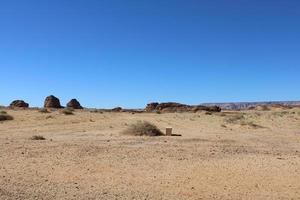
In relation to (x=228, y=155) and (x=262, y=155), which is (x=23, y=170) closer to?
(x=228, y=155)

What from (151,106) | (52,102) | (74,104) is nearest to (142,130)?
(52,102)

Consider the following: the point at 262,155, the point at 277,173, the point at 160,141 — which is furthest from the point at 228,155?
the point at 160,141

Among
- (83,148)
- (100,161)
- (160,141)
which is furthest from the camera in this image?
(160,141)

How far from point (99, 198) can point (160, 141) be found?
12.0 metres

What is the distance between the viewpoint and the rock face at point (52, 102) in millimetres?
77562

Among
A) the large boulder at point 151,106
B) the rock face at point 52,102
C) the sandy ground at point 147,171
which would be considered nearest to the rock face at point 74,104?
the rock face at point 52,102

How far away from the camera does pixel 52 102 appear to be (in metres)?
78.2

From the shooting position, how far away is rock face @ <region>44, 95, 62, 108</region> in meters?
77.6

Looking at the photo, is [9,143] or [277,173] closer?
[277,173]

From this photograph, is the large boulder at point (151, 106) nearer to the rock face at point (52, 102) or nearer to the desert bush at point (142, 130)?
the rock face at point (52, 102)

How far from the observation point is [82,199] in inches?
383

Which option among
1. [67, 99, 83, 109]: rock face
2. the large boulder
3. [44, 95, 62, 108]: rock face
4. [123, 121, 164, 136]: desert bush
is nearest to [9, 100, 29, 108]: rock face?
[44, 95, 62, 108]: rock face

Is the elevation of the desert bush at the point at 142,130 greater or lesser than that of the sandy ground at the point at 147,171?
greater

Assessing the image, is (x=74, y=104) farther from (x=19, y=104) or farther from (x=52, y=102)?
(x=19, y=104)
